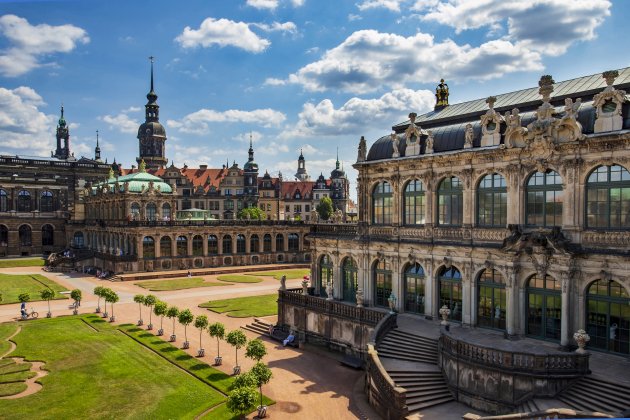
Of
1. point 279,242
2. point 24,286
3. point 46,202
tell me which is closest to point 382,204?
point 24,286

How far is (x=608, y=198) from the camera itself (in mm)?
27594

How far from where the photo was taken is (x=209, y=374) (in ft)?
106

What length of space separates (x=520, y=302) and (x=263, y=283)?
4537 centimetres

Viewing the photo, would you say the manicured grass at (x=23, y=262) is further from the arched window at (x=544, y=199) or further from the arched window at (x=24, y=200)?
the arched window at (x=544, y=199)

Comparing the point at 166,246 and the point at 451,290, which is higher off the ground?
the point at 451,290

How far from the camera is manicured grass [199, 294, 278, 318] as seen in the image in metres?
49.4

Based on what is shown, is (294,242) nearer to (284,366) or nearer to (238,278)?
(238,278)

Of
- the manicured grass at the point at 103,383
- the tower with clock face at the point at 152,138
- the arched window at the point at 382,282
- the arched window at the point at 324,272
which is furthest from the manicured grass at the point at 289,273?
the tower with clock face at the point at 152,138

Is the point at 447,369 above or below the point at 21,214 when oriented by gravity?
below

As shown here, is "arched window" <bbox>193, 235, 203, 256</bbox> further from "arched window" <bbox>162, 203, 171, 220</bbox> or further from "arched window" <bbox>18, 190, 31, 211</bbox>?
"arched window" <bbox>18, 190, 31, 211</bbox>

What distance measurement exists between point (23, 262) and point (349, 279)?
75454mm

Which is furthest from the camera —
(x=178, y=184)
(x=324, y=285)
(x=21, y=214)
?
(x=178, y=184)

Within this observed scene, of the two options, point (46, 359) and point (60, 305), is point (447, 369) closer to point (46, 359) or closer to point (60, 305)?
point (46, 359)

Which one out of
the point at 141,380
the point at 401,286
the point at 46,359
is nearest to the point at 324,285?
the point at 401,286
